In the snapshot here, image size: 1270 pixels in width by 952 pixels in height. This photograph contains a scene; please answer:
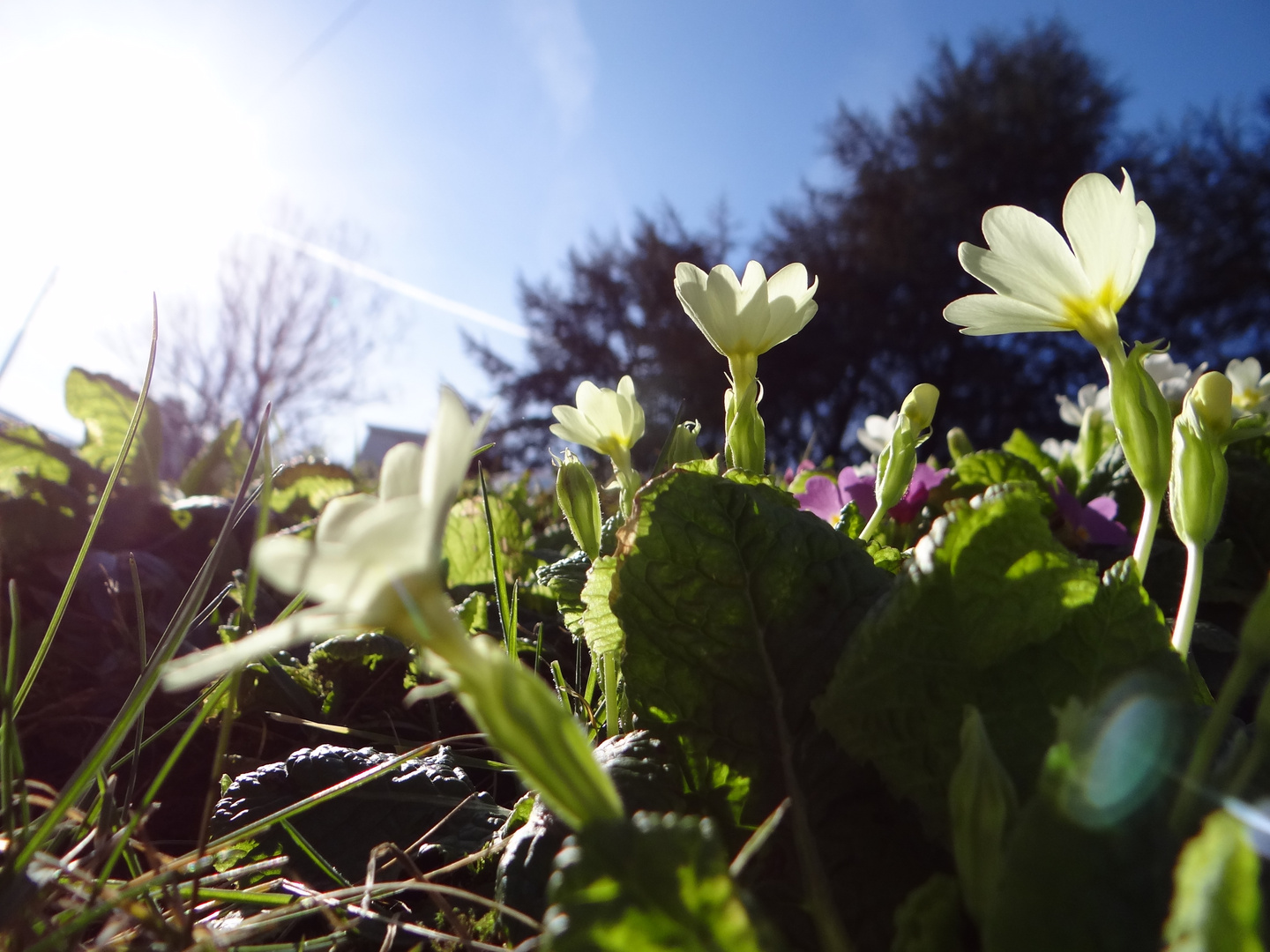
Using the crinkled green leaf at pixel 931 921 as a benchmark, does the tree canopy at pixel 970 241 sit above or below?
above

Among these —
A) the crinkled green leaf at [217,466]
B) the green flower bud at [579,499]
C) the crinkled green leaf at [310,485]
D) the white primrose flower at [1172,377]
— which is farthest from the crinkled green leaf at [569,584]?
the crinkled green leaf at [217,466]

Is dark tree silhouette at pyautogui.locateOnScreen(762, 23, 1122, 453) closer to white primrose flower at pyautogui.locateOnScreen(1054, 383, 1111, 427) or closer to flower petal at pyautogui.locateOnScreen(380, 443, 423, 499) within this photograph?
white primrose flower at pyautogui.locateOnScreen(1054, 383, 1111, 427)

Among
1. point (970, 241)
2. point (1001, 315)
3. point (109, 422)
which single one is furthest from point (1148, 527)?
point (970, 241)

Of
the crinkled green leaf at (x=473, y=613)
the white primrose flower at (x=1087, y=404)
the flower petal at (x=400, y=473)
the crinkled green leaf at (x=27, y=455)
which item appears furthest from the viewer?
the crinkled green leaf at (x=27, y=455)

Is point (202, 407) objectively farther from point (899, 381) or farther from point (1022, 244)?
point (1022, 244)

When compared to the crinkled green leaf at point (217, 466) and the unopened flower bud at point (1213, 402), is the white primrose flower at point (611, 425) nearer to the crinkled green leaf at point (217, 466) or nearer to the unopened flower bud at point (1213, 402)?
the unopened flower bud at point (1213, 402)
